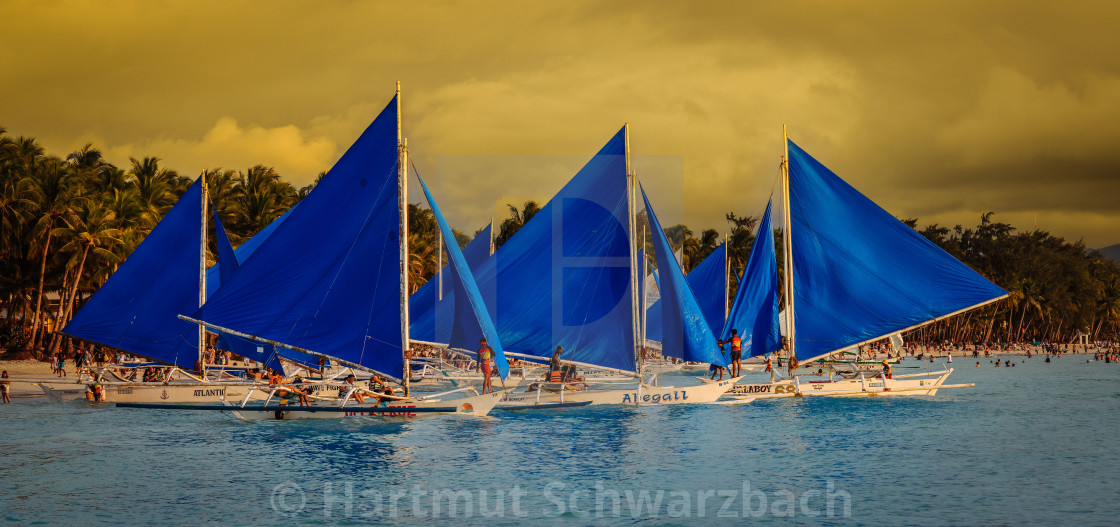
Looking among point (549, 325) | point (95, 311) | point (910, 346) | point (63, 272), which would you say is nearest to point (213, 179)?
point (63, 272)

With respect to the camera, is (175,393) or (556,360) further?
(175,393)

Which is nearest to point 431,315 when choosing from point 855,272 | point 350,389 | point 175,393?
point 175,393

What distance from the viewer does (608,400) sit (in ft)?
119

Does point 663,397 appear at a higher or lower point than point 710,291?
lower

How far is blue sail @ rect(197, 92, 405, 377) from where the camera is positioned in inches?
1207

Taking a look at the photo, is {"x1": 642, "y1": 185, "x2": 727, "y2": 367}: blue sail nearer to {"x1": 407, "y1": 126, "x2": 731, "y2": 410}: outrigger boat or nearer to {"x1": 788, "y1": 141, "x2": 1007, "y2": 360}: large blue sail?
{"x1": 407, "y1": 126, "x2": 731, "y2": 410}: outrigger boat

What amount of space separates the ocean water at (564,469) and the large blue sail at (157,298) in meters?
3.22

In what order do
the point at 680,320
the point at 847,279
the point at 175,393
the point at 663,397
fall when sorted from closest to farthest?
the point at 663,397, the point at 175,393, the point at 680,320, the point at 847,279

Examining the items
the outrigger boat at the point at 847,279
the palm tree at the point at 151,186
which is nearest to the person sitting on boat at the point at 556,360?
the outrigger boat at the point at 847,279

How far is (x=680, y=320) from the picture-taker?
3841 cm

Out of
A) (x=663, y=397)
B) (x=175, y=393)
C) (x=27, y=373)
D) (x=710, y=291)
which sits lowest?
(x=663, y=397)

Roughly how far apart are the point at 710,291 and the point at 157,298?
39.6 meters

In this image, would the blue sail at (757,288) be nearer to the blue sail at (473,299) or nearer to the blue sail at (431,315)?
the blue sail at (431,315)

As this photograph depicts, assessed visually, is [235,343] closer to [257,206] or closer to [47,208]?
[47,208]
